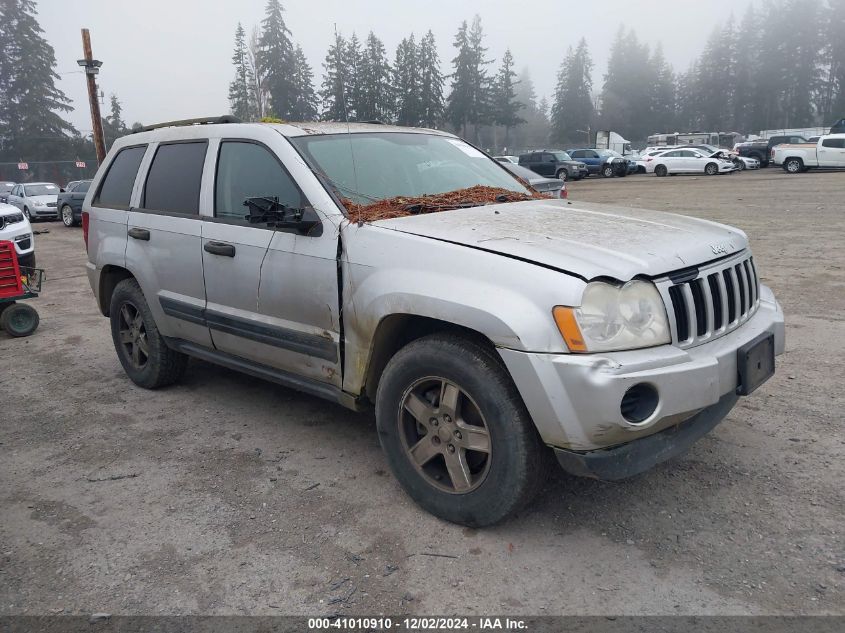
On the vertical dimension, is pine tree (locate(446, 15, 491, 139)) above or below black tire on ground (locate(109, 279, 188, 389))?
above

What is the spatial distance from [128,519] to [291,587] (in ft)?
3.50

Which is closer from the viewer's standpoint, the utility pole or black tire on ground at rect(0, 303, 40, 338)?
black tire on ground at rect(0, 303, 40, 338)

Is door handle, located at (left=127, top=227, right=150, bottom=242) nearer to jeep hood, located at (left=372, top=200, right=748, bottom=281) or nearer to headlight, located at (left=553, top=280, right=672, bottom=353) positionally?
jeep hood, located at (left=372, top=200, right=748, bottom=281)

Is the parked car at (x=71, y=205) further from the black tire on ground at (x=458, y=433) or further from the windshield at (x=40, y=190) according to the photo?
the black tire on ground at (x=458, y=433)

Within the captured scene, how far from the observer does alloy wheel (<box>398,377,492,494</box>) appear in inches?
116

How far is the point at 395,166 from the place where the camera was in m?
3.96

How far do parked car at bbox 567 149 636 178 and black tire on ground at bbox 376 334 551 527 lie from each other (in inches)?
1434

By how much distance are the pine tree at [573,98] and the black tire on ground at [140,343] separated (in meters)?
88.6

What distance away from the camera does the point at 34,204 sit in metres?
22.4

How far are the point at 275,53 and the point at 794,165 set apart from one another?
95.5ft

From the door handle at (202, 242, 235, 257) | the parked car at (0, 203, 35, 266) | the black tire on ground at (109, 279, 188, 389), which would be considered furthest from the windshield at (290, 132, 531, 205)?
the parked car at (0, 203, 35, 266)

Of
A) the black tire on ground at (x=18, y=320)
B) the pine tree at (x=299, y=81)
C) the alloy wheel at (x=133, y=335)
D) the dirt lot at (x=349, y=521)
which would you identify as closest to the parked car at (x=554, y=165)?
the pine tree at (x=299, y=81)

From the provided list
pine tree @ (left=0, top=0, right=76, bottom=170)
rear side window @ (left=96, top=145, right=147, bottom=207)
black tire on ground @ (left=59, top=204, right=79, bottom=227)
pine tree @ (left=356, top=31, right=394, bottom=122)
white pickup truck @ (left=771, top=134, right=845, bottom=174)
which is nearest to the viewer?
rear side window @ (left=96, top=145, right=147, bottom=207)

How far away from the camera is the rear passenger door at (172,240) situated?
429cm
